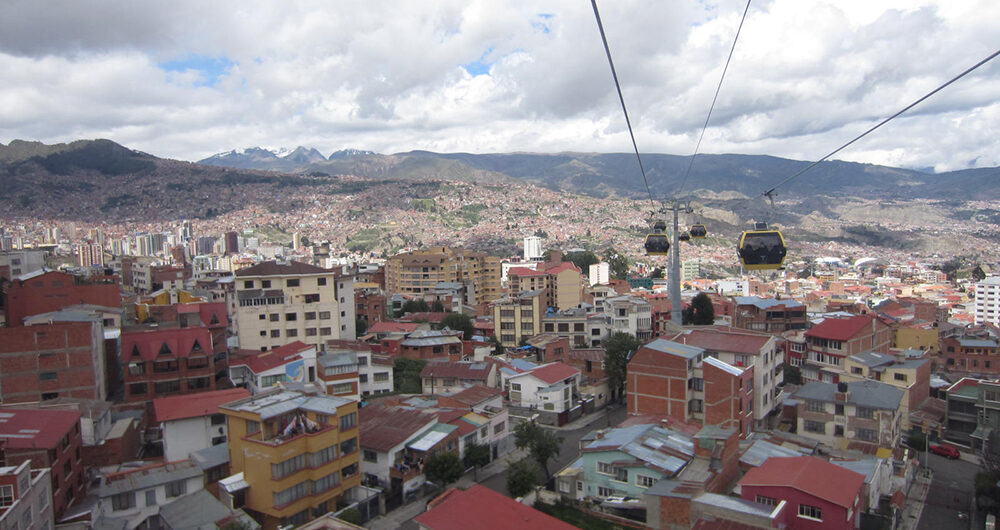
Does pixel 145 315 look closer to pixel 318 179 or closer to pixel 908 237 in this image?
pixel 318 179

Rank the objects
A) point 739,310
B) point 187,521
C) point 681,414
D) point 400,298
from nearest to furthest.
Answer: point 187,521, point 681,414, point 739,310, point 400,298

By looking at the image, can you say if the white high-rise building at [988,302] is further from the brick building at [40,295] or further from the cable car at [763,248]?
the brick building at [40,295]

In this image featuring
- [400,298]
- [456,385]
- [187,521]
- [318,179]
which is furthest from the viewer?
[318,179]

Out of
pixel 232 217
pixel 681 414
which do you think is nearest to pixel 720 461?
pixel 681 414

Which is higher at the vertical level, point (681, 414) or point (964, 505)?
point (681, 414)

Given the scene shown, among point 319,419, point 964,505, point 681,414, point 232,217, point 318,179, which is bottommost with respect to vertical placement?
point 964,505

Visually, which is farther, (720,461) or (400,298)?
(400,298)
